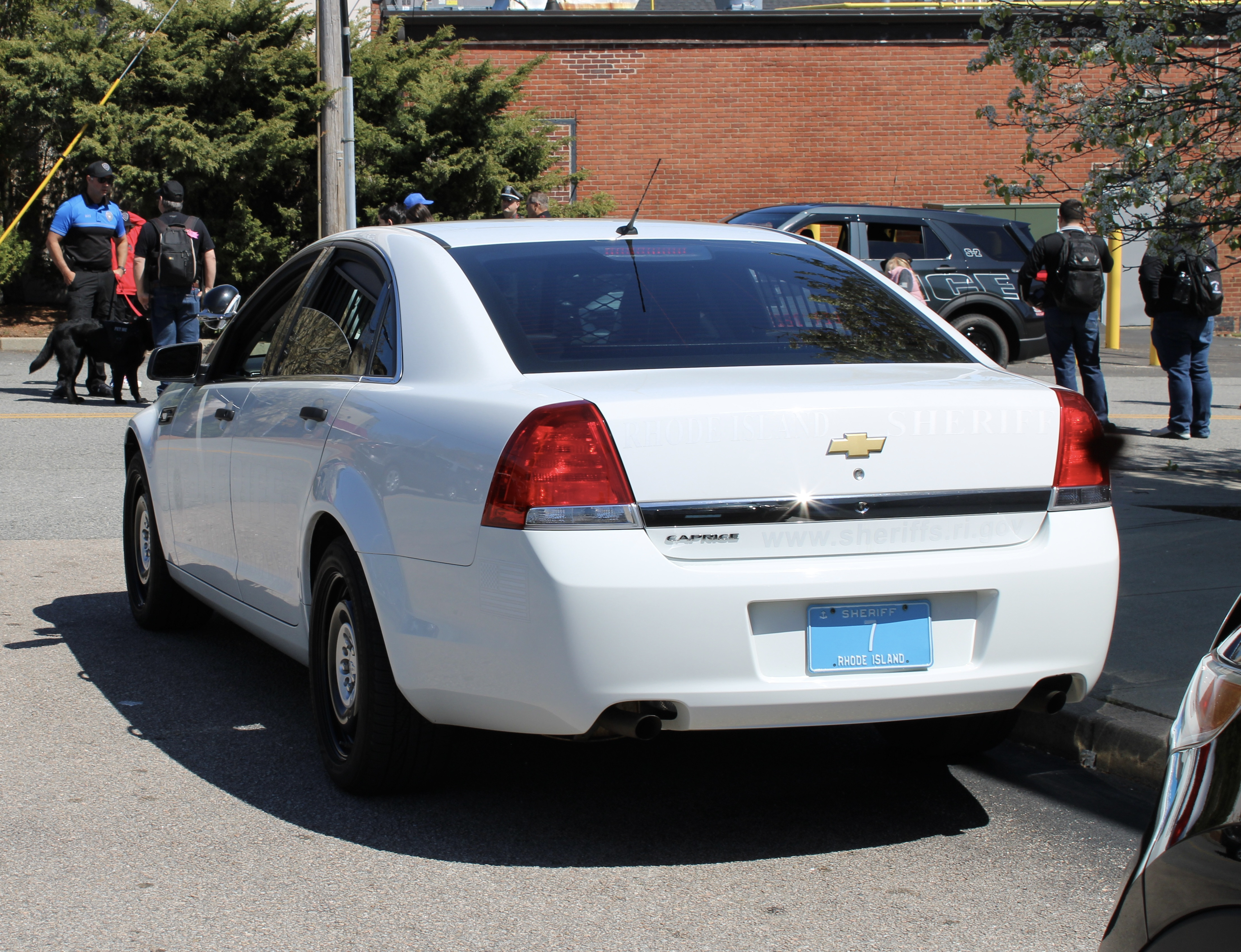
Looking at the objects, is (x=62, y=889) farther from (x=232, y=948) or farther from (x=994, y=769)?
(x=994, y=769)

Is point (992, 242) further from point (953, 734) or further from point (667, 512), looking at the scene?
point (667, 512)

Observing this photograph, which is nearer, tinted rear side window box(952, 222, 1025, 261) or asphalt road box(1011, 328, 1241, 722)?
asphalt road box(1011, 328, 1241, 722)

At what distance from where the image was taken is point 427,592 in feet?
12.0

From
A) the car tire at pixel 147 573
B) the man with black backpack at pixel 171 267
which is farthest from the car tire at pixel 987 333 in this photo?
the car tire at pixel 147 573

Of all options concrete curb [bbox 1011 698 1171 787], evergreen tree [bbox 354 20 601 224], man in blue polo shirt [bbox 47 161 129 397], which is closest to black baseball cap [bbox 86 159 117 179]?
man in blue polo shirt [bbox 47 161 129 397]

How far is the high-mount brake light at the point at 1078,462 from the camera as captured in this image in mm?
3668

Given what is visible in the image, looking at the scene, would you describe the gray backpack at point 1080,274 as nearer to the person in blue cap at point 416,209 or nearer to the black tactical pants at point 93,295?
the person in blue cap at point 416,209

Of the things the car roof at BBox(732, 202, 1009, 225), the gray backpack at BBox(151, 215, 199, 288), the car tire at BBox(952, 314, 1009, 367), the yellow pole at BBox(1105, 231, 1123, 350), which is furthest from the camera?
the yellow pole at BBox(1105, 231, 1123, 350)

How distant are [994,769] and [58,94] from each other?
1784 centimetres

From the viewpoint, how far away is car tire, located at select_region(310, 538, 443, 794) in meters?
3.90

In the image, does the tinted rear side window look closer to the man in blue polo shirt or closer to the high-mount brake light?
the man in blue polo shirt

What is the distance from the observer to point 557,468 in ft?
11.1

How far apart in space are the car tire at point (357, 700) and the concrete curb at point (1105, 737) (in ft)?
6.62

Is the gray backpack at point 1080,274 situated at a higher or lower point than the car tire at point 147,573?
higher
